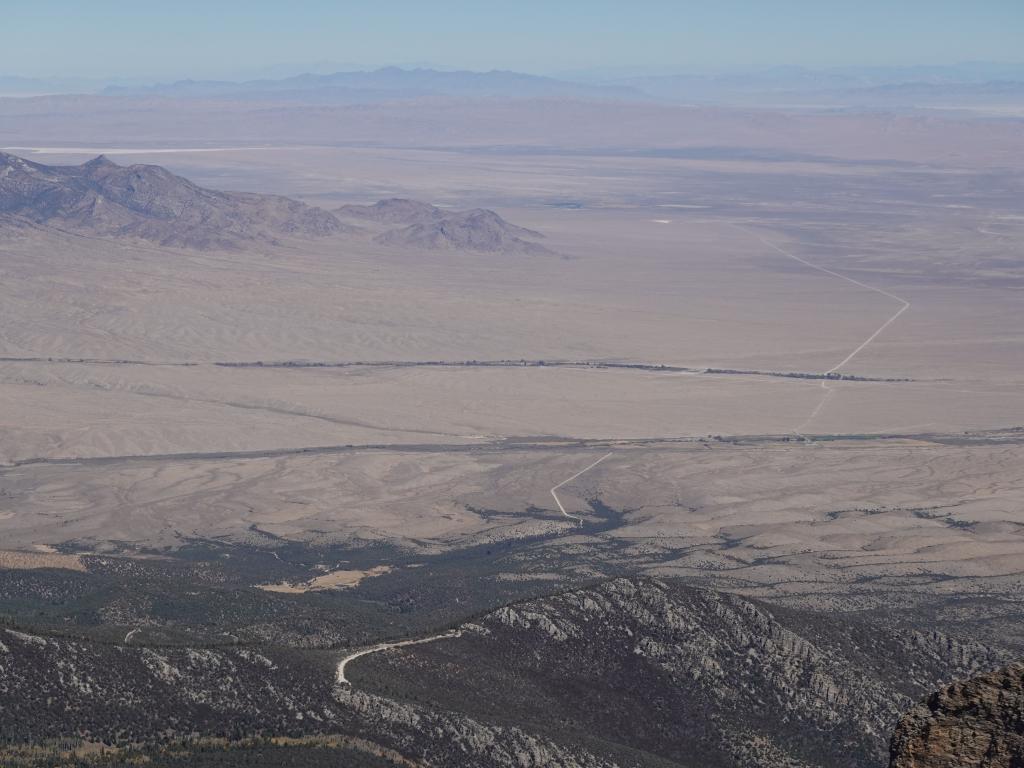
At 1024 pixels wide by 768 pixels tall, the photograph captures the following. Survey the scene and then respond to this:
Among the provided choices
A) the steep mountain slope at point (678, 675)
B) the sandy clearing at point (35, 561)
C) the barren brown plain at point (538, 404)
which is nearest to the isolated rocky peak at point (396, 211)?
the barren brown plain at point (538, 404)

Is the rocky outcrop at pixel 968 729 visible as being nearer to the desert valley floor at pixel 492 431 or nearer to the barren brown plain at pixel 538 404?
the desert valley floor at pixel 492 431

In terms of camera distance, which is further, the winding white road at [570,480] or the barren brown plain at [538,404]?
the winding white road at [570,480]

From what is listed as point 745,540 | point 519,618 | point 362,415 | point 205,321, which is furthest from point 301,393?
point 519,618

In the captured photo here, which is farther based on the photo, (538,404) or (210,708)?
(538,404)

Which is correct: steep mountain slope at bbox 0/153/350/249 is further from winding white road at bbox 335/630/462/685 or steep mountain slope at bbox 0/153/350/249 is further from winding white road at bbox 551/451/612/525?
winding white road at bbox 335/630/462/685

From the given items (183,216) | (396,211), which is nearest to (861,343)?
(396,211)

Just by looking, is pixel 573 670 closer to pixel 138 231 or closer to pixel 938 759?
pixel 938 759

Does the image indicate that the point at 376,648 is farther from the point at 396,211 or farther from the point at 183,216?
the point at 396,211
